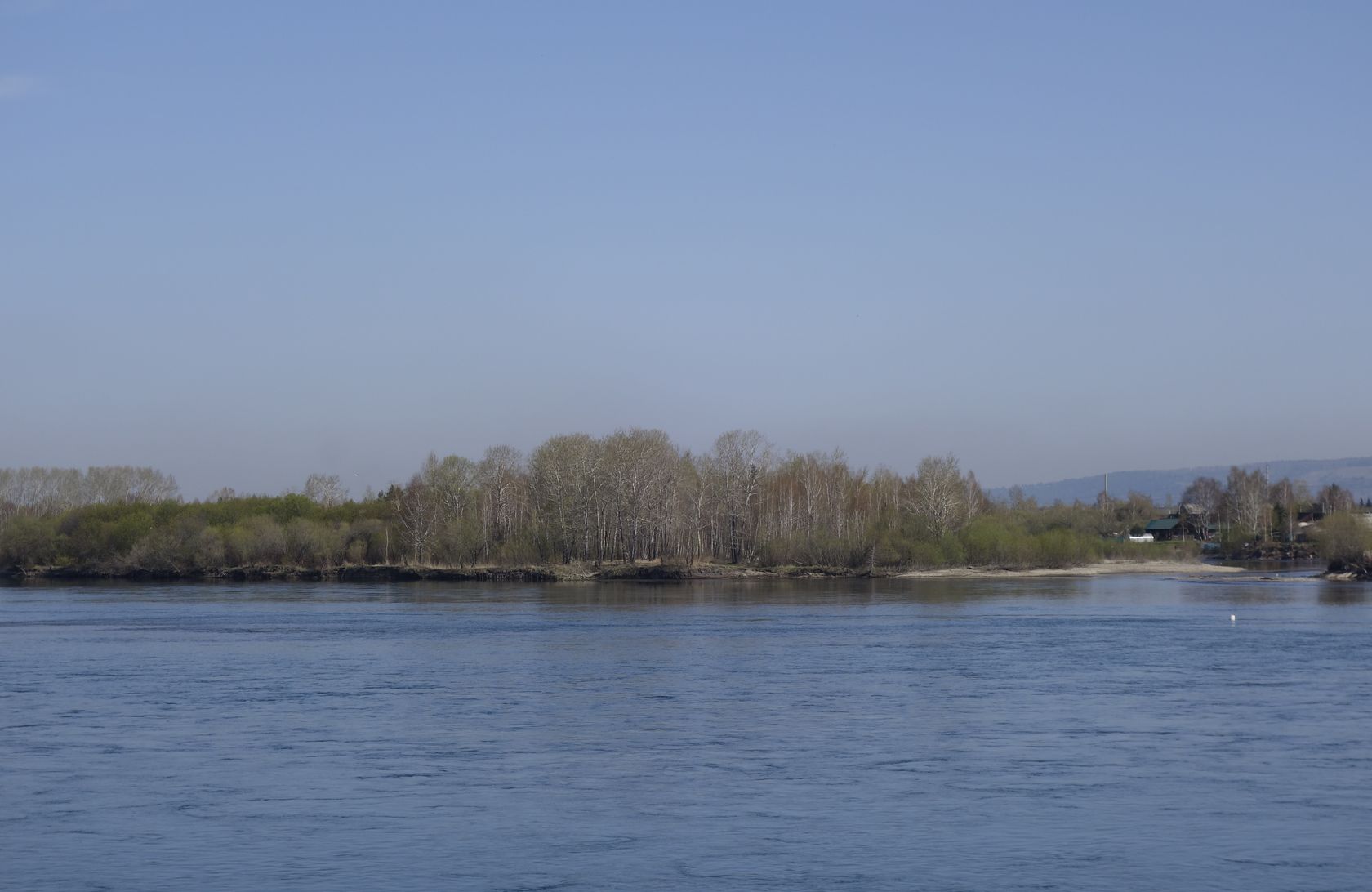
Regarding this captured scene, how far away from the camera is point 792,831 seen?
14094mm

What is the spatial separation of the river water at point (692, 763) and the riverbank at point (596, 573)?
44071mm

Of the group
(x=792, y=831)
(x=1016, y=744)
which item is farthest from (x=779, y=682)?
(x=792, y=831)

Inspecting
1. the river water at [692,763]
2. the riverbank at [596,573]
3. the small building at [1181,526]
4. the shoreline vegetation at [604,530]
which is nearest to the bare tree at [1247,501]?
the small building at [1181,526]

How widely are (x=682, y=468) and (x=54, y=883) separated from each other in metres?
76.8

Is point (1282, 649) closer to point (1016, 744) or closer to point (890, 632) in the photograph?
point (890, 632)

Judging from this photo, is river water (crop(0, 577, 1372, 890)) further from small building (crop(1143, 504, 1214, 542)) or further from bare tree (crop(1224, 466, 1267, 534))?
small building (crop(1143, 504, 1214, 542))

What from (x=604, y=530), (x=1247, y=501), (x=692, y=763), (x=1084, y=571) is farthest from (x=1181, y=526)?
(x=692, y=763)

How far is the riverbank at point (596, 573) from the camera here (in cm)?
8238

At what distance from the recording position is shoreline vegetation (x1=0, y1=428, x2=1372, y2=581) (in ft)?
278

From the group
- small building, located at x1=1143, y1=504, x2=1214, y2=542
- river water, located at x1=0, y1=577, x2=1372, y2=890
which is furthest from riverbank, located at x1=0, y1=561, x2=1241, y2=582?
small building, located at x1=1143, y1=504, x2=1214, y2=542

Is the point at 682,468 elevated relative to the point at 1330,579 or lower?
elevated

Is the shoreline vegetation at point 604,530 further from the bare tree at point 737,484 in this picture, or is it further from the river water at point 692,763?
the river water at point 692,763

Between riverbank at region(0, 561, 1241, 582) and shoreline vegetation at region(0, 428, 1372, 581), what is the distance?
0.46 ft

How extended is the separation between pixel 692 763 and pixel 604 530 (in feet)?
225
